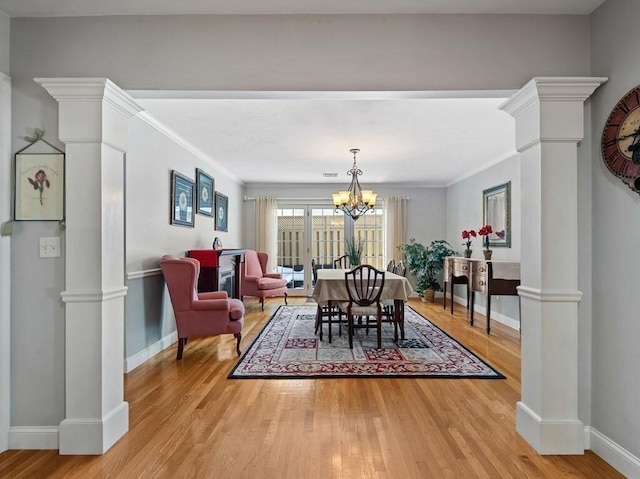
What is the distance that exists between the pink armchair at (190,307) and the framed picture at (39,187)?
1.51 meters

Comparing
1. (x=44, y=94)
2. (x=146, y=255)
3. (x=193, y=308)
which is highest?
(x=44, y=94)

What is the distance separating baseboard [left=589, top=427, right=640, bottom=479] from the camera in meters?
1.83

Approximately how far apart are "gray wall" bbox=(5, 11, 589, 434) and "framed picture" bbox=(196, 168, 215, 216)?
3.05 metres

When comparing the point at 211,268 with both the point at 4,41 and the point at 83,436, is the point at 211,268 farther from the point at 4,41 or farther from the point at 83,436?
the point at 4,41

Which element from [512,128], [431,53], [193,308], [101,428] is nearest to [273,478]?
[101,428]

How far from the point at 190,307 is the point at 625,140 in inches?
140

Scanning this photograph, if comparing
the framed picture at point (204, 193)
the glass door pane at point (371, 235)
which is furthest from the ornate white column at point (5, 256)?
the glass door pane at point (371, 235)

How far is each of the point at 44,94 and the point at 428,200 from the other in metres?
6.94

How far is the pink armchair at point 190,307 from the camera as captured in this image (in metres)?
3.63

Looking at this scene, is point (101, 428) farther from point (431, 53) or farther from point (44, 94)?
point (431, 53)

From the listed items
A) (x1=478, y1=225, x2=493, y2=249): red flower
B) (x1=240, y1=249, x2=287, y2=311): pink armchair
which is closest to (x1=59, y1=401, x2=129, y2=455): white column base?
(x1=240, y1=249, x2=287, y2=311): pink armchair

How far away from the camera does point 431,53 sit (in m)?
2.19

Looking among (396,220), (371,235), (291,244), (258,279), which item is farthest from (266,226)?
(396,220)

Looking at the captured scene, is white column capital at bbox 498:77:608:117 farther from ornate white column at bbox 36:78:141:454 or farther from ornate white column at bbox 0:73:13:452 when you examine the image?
ornate white column at bbox 0:73:13:452
